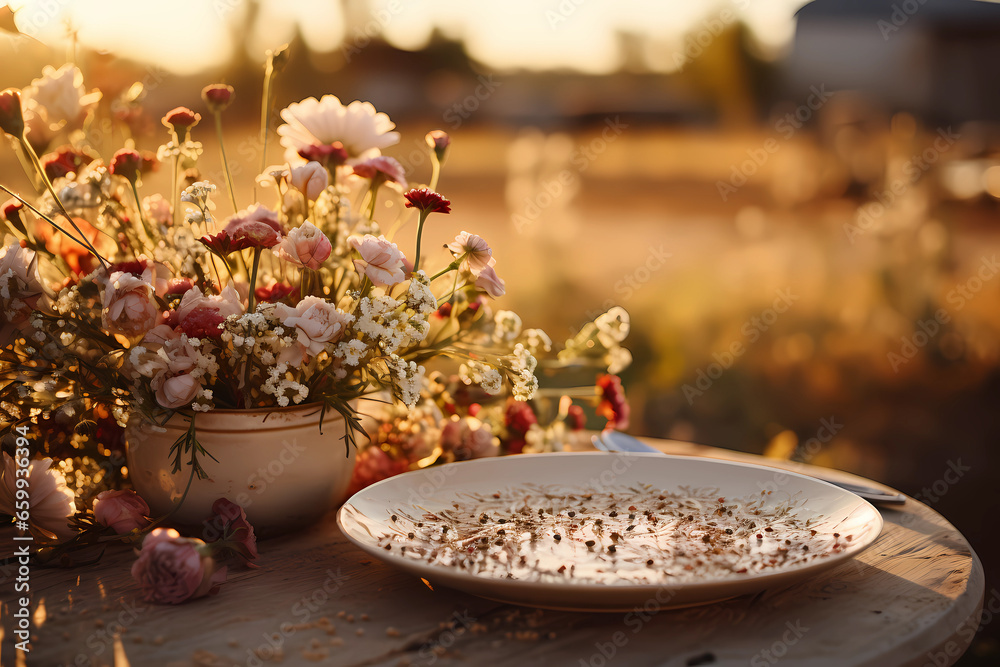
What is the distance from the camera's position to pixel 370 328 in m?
0.88

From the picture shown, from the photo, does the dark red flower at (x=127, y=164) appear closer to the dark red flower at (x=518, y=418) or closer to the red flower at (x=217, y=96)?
the red flower at (x=217, y=96)

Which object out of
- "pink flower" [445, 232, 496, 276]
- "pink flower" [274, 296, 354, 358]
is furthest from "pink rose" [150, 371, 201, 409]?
"pink flower" [445, 232, 496, 276]

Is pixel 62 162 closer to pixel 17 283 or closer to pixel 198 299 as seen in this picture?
pixel 17 283

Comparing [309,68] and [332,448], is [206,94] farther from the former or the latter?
[309,68]

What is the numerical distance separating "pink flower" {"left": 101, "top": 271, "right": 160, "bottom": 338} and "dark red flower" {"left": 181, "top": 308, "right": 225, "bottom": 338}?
0.15 feet

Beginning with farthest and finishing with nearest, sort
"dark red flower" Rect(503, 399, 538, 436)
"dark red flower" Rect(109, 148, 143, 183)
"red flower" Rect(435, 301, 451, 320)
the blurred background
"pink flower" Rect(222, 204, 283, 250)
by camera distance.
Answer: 1. the blurred background
2. "dark red flower" Rect(503, 399, 538, 436)
3. "red flower" Rect(435, 301, 451, 320)
4. "dark red flower" Rect(109, 148, 143, 183)
5. "pink flower" Rect(222, 204, 283, 250)

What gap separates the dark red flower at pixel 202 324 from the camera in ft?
2.80

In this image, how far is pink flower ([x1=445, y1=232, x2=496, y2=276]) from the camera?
0.93 meters

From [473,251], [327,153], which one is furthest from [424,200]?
[327,153]

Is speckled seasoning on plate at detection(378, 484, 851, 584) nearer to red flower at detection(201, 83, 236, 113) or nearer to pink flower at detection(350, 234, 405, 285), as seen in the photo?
pink flower at detection(350, 234, 405, 285)

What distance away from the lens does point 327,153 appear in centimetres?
101

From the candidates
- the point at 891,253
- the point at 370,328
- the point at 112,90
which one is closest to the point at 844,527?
the point at 370,328

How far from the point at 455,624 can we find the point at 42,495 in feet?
1.70

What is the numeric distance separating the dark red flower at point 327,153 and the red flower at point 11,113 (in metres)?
0.33
